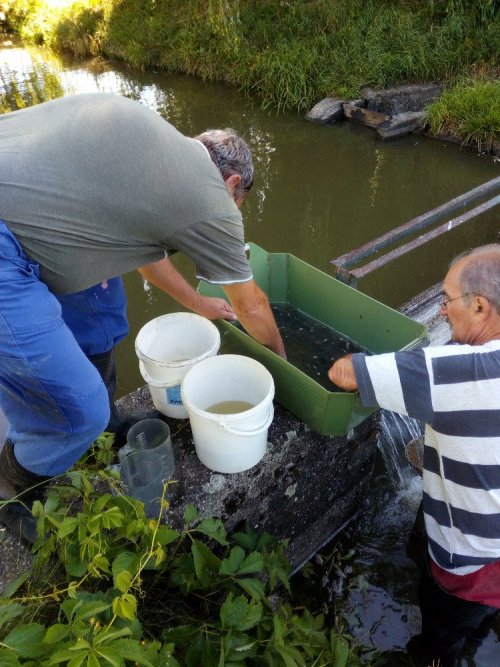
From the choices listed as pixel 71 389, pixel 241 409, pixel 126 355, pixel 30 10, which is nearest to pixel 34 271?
pixel 71 389

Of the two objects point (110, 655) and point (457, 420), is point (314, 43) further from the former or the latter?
point (110, 655)

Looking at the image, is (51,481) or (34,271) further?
(51,481)

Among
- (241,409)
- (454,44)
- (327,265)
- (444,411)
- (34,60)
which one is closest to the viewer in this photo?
(444,411)

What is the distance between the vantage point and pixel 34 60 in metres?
13.5

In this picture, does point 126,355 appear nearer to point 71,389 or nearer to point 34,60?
point 71,389

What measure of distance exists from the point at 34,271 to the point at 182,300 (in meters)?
0.76

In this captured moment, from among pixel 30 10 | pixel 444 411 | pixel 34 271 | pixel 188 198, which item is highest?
pixel 30 10

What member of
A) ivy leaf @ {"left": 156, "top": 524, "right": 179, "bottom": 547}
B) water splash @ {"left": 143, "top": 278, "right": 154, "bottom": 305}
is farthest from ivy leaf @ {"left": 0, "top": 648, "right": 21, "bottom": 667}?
water splash @ {"left": 143, "top": 278, "right": 154, "bottom": 305}

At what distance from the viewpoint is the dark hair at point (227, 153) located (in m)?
1.94

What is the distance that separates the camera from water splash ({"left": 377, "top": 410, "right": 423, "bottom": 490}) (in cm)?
293

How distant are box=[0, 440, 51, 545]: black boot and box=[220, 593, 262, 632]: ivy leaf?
0.76 m

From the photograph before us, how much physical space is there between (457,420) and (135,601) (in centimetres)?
104

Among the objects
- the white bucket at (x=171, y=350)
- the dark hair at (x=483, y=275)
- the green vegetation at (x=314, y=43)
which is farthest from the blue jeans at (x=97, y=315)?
the green vegetation at (x=314, y=43)

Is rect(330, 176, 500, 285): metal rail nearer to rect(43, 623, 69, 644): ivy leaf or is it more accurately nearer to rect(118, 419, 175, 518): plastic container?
rect(118, 419, 175, 518): plastic container
